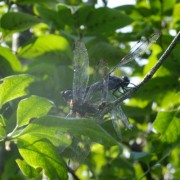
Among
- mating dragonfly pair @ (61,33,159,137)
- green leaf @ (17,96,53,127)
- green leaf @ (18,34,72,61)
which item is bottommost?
green leaf @ (18,34,72,61)

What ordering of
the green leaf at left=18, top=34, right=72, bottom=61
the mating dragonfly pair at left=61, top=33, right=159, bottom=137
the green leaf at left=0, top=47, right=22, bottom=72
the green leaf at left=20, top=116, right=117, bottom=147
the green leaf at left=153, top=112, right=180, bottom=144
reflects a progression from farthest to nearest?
the green leaf at left=18, top=34, right=72, bottom=61 < the green leaf at left=0, top=47, right=22, bottom=72 < the green leaf at left=153, top=112, right=180, bottom=144 < the mating dragonfly pair at left=61, top=33, right=159, bottom=137 < the green leaf at left=20, top=116, right=117, bottom=147

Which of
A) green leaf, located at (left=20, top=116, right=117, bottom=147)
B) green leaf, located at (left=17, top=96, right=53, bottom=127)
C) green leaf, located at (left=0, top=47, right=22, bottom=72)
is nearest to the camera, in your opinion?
green leaf, located at (left=20, top=116, right=117, bottom=147)

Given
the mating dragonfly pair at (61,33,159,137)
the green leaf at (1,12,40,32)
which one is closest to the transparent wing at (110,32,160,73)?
the mating dragonfly pair at (61,33,159,137)

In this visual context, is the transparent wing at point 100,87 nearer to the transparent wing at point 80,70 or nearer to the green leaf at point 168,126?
the transparent wing at point 80,70

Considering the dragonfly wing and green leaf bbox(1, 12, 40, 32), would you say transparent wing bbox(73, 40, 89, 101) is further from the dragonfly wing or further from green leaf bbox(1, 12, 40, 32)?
green leaf bbox(1, 12, 40, 32)

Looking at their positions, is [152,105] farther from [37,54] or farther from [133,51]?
[133,51]

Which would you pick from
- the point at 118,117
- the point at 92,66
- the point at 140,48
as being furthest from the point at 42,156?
the point at 92,66

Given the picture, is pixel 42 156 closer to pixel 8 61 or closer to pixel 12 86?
pixel 12 86
